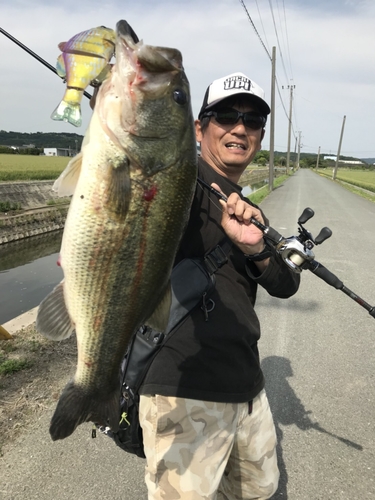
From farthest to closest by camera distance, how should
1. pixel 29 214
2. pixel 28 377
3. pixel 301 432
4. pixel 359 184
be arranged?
pixel 359 184
pixel 29 214
pixel 28 377
pixel 301 432

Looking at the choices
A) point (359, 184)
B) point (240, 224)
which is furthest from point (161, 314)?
point (359, 184)

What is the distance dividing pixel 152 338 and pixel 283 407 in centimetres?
219

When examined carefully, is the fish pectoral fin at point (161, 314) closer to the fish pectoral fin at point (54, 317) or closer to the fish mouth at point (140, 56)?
the fish pectoral fin at point (54, 317)

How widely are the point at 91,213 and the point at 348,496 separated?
2587 millimetres

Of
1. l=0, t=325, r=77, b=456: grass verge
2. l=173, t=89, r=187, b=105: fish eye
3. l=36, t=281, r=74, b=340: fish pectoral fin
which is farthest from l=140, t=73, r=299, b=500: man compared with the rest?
l=0, t=325, r=77, b=456: grass verge

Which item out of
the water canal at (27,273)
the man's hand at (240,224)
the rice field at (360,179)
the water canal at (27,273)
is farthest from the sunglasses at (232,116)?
the rice field at (360,179)

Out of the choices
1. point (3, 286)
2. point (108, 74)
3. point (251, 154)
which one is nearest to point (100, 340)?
point (108, 74)

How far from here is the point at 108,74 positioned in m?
1.42

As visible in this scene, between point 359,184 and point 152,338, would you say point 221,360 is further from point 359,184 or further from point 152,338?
point 359,184

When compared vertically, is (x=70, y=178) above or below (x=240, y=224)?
above

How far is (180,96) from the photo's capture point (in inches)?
58.6

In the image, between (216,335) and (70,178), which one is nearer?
(70,178)

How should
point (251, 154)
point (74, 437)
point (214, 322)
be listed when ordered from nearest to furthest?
point (214, 322), point (251, 154), point (74, 437)

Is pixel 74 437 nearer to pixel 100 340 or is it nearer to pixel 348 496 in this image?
pixel 100 340
